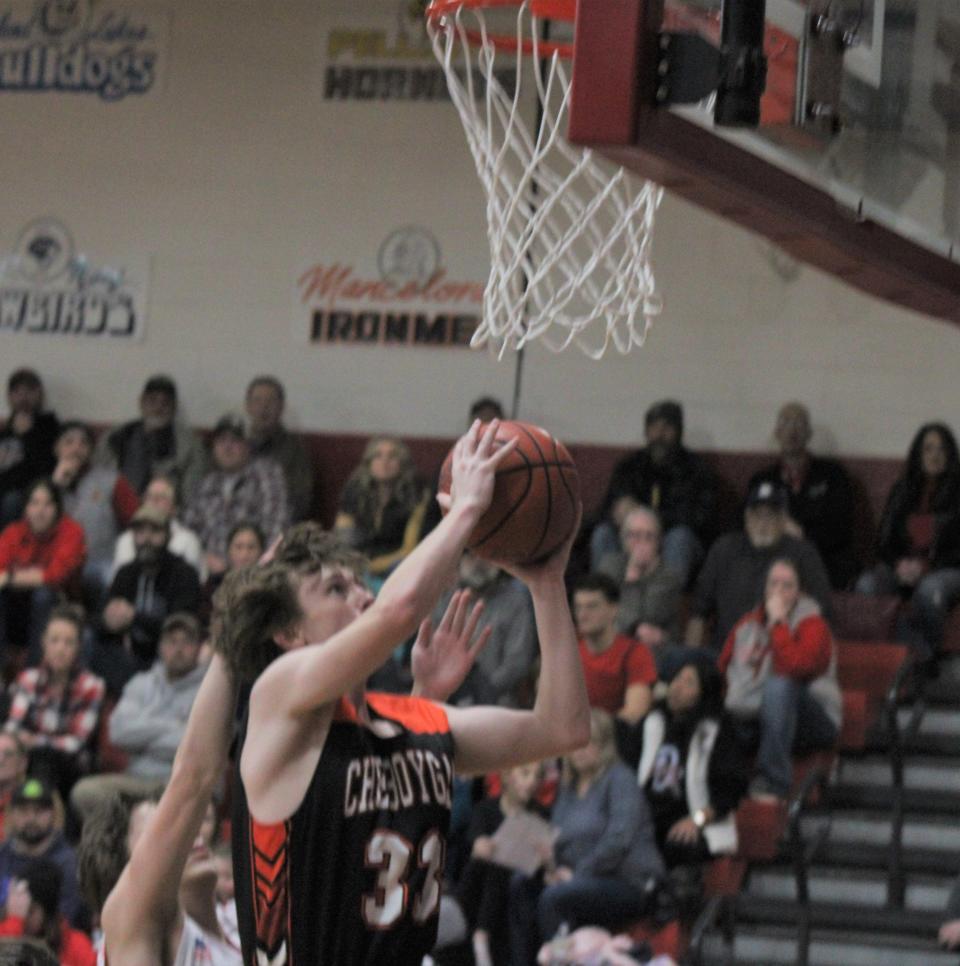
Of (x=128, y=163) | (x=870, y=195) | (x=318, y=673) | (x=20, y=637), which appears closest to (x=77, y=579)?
(x=20, y=637)

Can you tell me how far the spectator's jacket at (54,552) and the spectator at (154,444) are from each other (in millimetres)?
1075

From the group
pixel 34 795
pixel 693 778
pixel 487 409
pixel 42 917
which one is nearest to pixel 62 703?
pixel 34 795

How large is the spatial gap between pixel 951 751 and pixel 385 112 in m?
5.37

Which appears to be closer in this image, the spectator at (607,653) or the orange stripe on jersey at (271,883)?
the orange stripe on jersey at (271,883)

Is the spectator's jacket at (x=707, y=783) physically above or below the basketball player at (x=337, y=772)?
below

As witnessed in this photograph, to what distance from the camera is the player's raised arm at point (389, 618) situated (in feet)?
10.1

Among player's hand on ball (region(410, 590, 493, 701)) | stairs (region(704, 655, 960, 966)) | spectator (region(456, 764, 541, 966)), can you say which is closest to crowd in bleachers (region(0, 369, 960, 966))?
spectator (region(456, 764, 541, 966))

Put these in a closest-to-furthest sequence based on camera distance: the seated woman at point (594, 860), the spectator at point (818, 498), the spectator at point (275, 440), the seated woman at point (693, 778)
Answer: the seated woman at point (594, 860), the seated woman at point (693, 778), the spectator at point (818, 498), the spectator at point (275, 440)

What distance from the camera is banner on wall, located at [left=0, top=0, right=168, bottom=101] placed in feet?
40.7

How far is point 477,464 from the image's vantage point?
10.6 feet

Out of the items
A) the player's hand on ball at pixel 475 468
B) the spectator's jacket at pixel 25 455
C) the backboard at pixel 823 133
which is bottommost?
the spectator's jacket at pixel 25 455

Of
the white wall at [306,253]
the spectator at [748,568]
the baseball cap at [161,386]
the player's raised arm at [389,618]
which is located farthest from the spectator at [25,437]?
the player's raised arm at [389,618]

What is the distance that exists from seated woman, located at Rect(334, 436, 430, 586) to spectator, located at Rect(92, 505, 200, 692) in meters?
0.84

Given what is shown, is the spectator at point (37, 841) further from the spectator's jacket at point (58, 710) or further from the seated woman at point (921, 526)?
the seated woman at point (921, 526)
